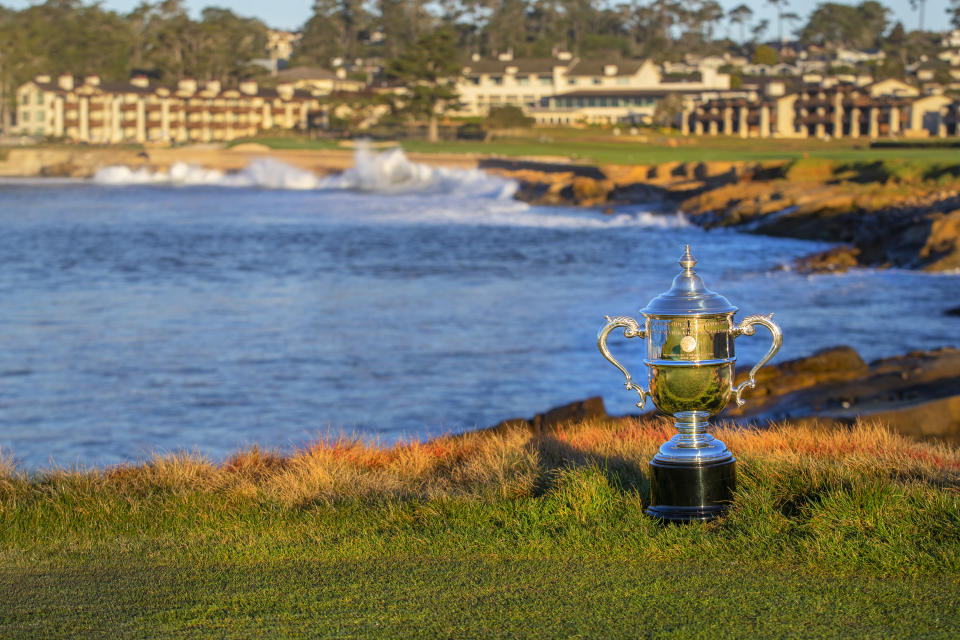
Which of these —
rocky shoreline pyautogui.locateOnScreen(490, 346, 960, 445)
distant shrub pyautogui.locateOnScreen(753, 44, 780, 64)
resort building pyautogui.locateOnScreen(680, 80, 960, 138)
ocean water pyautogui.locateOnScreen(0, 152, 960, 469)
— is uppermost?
distant shrub pyautogui.locateOnScreen(753, 44, 780, 64)

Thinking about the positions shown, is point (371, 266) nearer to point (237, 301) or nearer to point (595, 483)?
point (237, 301)

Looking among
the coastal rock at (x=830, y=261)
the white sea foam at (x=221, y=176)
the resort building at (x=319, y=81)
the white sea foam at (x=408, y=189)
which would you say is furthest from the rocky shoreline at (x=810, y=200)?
the resort building at (x=319, y=81)

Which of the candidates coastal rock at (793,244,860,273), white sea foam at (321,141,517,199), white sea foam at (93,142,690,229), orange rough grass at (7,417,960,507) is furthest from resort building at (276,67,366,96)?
orange rough grass at (7,417,960,507)

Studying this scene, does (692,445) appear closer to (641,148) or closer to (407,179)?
(407,179)

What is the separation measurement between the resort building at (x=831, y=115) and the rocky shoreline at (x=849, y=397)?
9115 cm

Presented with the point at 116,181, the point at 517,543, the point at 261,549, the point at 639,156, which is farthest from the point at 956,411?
the point at 116,181

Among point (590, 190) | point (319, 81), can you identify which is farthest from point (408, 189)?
point (319, 81)

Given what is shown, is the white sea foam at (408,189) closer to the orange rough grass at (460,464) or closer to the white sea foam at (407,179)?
the white sea foam at (407,179)

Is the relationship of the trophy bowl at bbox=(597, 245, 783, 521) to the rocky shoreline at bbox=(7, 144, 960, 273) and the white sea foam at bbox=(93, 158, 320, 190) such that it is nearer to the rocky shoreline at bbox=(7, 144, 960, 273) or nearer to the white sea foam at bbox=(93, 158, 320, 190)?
the rocky shoreline at bbox=(7, 144, 960, 273)

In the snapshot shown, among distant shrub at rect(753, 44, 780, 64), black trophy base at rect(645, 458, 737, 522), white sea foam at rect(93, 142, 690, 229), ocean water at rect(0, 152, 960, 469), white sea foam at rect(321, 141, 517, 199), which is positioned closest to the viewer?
black trophy base at rect(645, 458, 737, 522)

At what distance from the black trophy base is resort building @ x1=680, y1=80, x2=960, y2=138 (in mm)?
101085

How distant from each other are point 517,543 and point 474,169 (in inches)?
3026

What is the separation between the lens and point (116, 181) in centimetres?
10088

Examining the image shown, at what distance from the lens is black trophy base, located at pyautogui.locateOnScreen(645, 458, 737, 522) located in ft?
20.8
